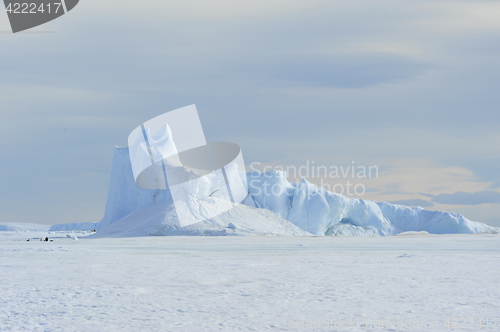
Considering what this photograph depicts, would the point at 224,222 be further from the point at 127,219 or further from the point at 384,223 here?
the point at 384,223

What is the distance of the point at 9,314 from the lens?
6391 millimetres

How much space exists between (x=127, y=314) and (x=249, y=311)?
5.01 feet

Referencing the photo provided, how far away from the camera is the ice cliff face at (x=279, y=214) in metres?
32.6

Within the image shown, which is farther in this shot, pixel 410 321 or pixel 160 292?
pixel 160 292

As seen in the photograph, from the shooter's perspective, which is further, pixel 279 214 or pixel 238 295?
pixel 279 214

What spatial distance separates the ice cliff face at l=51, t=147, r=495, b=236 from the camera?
32.6 metres

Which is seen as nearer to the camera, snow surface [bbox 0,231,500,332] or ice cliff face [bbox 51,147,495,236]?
snow surface [bbox 0,231,500,332]

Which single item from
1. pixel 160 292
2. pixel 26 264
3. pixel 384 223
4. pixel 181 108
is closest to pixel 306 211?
pixel 384 223

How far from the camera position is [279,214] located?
38500mm

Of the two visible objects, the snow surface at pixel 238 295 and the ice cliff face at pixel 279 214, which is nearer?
the snow surface at pixel 238 295

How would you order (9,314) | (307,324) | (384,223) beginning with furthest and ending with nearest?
1. (384,223)
2. (9,314)
3. (307,324)

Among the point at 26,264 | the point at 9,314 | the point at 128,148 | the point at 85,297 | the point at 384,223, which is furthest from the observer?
the point at 384,223

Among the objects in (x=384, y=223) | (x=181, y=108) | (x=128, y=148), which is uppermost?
(x=181, y=108)

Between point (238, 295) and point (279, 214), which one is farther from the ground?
point (238, 295)
